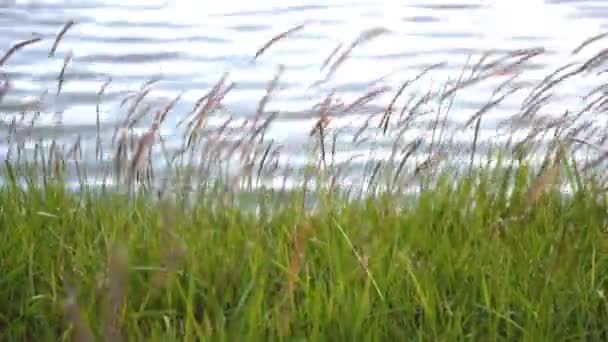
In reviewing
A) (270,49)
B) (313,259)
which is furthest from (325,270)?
(270,49)

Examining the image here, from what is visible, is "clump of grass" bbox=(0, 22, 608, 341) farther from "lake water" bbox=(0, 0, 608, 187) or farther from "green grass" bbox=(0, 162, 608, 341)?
"lake water" bbox=(0, 0, 608, 187)

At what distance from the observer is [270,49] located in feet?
→ 25.7

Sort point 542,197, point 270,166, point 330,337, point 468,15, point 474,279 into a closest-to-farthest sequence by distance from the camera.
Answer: point 330,337, point 474,279, point 542,197, point 270,166, point 468,15

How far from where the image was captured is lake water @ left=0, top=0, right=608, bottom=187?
6414 mm

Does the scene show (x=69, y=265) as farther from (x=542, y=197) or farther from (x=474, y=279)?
(x=542, y=197)

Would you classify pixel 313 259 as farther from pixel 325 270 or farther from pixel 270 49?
pixel 270 49

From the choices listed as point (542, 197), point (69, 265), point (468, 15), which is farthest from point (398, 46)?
point (69, 265)

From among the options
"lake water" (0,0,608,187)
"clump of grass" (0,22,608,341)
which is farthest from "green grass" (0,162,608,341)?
"lake water" (0,0,608,187)

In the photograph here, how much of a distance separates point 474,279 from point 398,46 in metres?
5.31

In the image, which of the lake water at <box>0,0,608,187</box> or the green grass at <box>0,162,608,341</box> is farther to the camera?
the lake water at <box>0,0,608,187</box>

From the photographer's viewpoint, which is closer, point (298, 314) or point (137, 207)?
point (298, 314)

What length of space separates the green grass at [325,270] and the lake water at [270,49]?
1.77m

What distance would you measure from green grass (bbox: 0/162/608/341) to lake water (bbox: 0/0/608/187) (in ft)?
5.79

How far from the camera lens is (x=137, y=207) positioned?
11.2 feet
